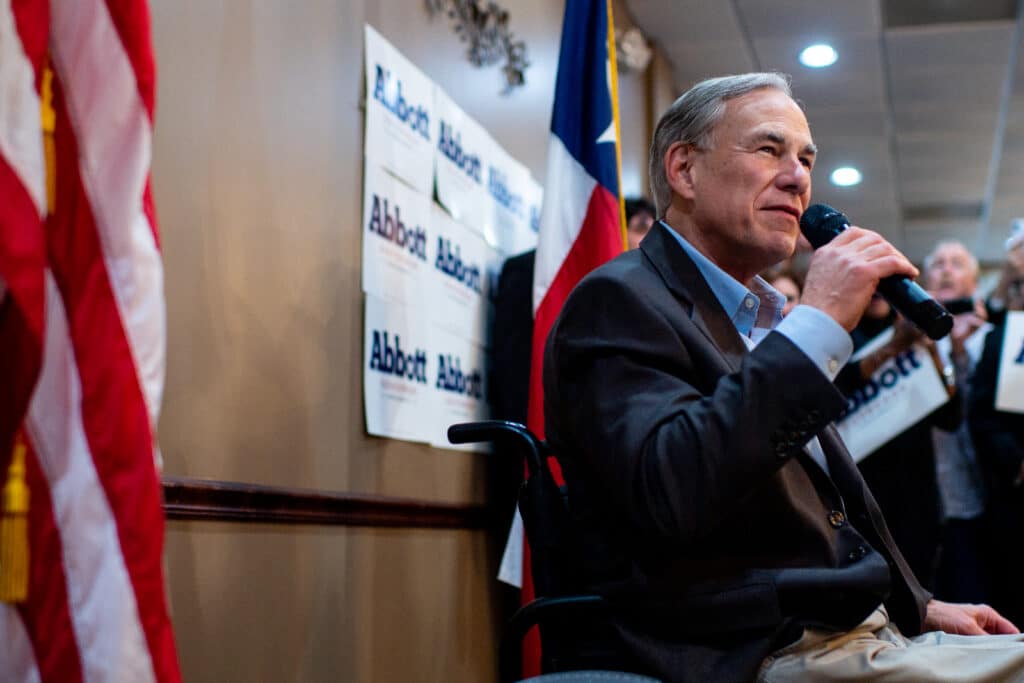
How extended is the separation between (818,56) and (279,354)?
4.06 metres

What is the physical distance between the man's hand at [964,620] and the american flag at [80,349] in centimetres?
101

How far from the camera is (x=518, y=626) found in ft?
4.55

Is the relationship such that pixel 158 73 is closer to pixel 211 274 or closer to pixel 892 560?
pixel 211 274

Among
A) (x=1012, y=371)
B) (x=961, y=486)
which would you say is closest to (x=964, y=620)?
(x=1012, y=371)

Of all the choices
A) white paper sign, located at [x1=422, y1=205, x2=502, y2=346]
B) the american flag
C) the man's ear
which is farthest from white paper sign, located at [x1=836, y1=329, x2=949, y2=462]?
the american flag

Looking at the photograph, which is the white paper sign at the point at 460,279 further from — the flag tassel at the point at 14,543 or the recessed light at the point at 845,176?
the recessed light at the point at 845,176

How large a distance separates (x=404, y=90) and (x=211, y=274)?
0.94m

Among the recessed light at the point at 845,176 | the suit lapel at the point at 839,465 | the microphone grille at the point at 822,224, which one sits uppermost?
the recessed light at the point at 845,176

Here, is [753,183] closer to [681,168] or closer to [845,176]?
[681,168]

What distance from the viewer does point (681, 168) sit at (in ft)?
5.62

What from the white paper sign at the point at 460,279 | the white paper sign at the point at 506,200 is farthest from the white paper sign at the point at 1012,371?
the white paper sign at the point at 460,279

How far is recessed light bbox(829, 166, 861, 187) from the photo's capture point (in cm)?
736

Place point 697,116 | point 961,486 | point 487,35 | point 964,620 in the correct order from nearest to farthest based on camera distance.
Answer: point 964,620
point 697,116
point 487,35
point 961,486

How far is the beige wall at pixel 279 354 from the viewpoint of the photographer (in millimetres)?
1819
